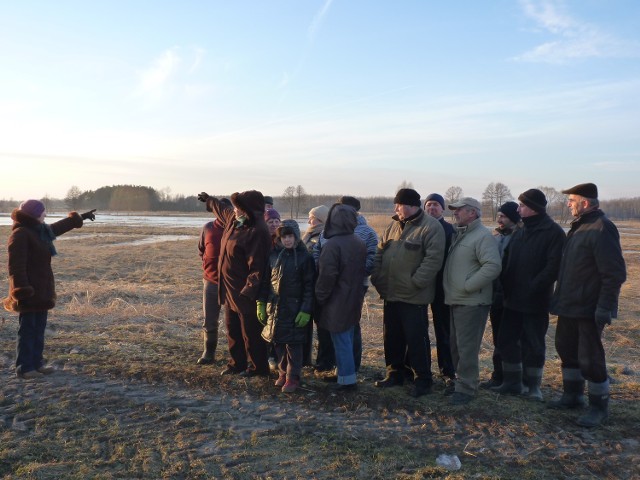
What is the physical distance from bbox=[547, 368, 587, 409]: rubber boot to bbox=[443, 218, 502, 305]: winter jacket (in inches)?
40.1

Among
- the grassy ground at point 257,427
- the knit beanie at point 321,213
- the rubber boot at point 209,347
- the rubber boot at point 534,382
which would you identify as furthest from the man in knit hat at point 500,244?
the rubber boot at point 209,347

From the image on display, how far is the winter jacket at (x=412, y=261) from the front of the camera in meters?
5.12

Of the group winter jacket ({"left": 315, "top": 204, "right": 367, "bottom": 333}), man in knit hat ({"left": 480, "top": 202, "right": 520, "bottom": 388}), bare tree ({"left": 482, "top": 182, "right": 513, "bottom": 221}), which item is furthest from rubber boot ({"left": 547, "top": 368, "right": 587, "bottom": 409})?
bare tree ({"left": 482, "top": 182, "right": 513, "bottom": 221})

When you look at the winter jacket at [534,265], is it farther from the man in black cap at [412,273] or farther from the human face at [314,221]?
the human face at [314,221]

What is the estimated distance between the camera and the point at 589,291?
460 cm

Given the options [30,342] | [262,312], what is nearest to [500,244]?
[262,312]

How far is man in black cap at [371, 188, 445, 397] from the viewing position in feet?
16.9

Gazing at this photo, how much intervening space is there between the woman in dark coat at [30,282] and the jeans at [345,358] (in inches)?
125

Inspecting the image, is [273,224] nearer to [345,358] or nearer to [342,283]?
[342,283]

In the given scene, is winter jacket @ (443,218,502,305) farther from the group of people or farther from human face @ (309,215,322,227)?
human face @ (309,215,322,227)

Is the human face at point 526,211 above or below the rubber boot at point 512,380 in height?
above

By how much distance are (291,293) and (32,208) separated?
2.99 meters

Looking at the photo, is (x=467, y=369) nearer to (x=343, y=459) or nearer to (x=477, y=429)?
(x=477, y=429)

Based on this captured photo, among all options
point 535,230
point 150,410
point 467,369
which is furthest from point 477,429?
point 150,410
